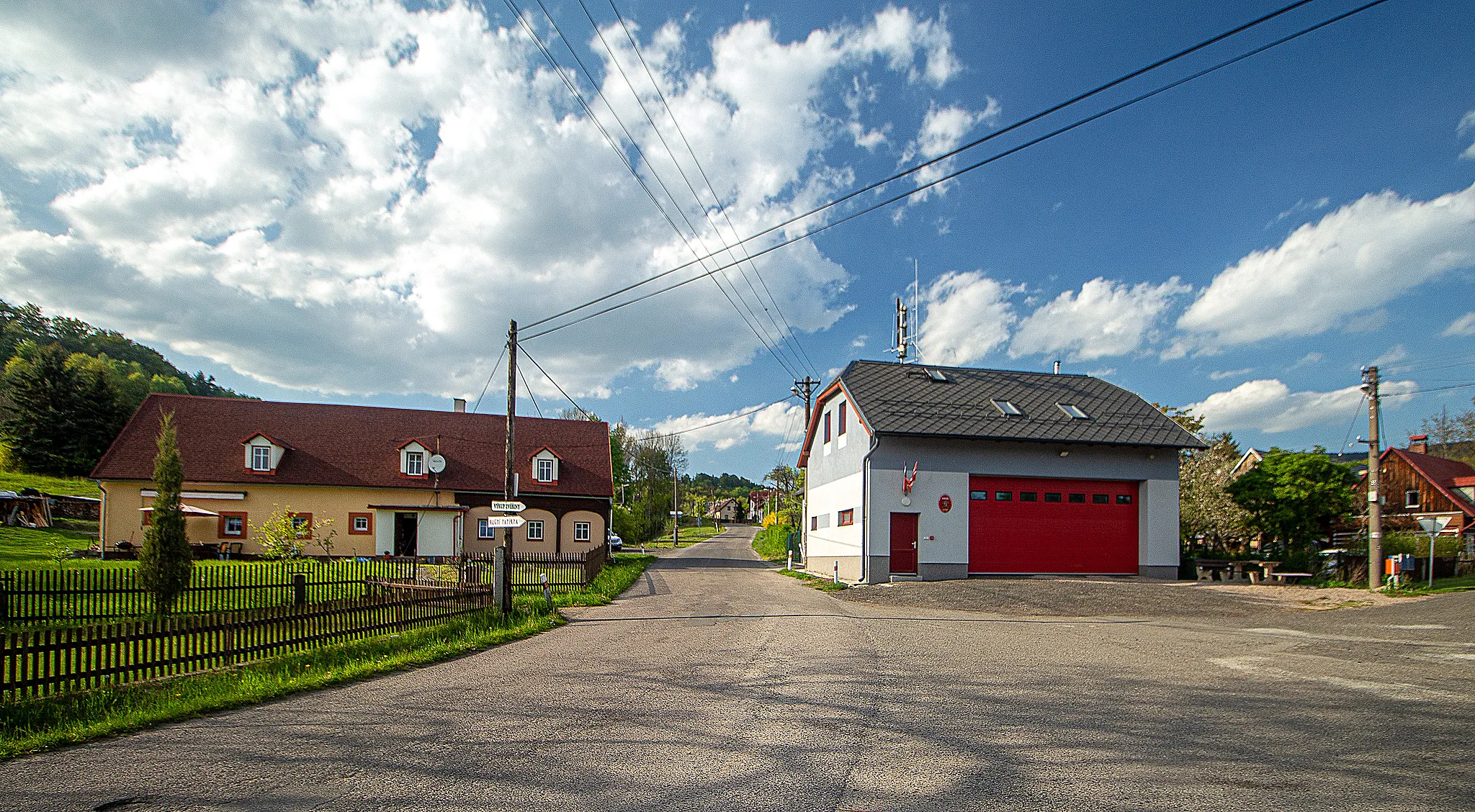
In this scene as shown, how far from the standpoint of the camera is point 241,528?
31484mm

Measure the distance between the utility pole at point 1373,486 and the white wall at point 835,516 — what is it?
42.1 ft

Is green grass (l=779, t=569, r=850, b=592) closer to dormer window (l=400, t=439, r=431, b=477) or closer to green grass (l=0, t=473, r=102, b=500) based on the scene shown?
dormer window (l=400, t=439, r=431, b=477)

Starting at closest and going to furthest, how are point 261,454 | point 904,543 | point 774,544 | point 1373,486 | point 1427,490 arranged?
point 1373,486
point 904,543
point 261,454
point 1427,490
point 774,544

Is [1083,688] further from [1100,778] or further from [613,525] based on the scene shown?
[613,525]

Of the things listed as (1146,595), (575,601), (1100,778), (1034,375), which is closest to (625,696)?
(1100,778)

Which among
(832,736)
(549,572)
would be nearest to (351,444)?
(549,572)

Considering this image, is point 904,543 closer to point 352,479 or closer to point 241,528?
point 352,479

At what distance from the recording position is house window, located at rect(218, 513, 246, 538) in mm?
31250

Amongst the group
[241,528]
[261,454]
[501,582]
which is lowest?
[241,528]

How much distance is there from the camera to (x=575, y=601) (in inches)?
698

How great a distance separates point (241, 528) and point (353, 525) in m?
4.19

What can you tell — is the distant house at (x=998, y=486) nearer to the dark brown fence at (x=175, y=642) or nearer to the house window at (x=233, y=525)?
the dark brown fence at (x=175, y=642)

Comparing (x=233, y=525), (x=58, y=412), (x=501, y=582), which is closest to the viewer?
(x=501, y=582)

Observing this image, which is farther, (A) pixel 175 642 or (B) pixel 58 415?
(B) pixel 58 415
